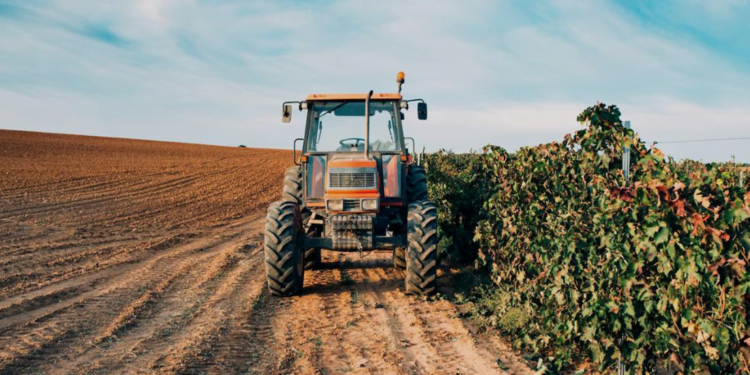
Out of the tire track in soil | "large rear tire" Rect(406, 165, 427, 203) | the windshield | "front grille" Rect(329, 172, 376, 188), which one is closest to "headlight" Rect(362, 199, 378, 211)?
"front grille" Rect(329, 172, 376, 188)

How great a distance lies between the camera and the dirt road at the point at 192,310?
4.98 m

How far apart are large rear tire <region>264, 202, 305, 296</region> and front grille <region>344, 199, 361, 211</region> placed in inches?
25.0

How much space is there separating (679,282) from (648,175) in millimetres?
651

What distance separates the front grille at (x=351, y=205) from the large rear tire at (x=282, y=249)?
0.63 metres

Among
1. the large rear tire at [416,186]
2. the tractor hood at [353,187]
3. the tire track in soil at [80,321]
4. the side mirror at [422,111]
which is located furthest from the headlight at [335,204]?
the tire track in soil at [80,321]

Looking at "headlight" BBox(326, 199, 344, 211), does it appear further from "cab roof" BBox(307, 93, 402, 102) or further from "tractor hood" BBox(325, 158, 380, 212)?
"cab roof" BBox(307, 93, 402, 102)

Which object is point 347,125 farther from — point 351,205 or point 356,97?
point 351,205

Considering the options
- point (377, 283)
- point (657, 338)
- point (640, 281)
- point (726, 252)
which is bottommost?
point (377, 283)

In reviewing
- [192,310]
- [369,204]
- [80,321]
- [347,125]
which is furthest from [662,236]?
[80,321]

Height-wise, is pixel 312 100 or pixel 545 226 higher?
pixel 312 100

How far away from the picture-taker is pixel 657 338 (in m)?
3.70

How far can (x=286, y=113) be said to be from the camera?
7941mm

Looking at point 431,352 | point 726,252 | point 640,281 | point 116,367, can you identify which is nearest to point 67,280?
point 116,367

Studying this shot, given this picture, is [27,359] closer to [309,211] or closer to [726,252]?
[309,211]
